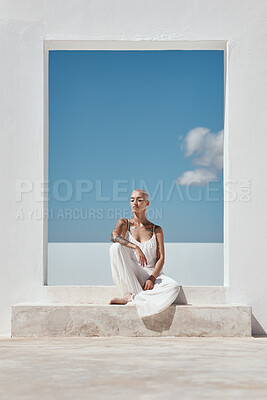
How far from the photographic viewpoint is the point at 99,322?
5172 mm

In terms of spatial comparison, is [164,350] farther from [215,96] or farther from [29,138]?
[215,96]

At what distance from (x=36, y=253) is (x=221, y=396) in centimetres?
335

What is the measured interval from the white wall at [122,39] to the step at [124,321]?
497 mm

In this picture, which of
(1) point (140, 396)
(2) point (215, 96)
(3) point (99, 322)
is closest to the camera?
(1) point (140, 396)

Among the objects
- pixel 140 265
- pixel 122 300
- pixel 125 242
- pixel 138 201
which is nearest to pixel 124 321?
pixel 122 300

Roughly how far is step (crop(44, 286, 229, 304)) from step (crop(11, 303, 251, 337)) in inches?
13.7

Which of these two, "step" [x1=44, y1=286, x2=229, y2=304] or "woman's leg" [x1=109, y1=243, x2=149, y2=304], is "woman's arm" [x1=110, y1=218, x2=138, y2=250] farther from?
"step" [x1=44, y1=286, x2=229, y2=304]

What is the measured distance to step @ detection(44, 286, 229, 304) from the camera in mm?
5551

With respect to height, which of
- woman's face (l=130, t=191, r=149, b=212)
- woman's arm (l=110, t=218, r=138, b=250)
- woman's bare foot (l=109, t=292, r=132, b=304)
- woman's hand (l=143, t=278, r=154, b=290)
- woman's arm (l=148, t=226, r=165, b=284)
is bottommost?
woman's bare foot (l=109, t=292, r=132, b=304)

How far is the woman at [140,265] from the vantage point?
518 centimetres

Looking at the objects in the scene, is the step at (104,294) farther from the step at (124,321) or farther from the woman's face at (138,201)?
the woman's face at (138,201)

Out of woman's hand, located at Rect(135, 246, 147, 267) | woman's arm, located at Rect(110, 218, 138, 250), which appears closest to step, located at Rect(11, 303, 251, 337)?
woman's hand, located at Rect(135, 246, 147, 267)

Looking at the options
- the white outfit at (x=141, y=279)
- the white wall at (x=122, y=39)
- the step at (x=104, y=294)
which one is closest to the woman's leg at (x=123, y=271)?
the white outfit at (x=141, y=279)

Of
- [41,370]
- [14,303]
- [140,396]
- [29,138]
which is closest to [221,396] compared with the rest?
[140,396]
